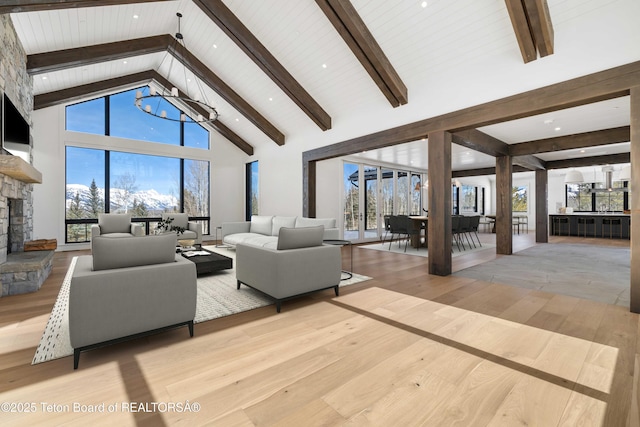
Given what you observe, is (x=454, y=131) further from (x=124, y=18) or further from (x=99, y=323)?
(x=124, y=18)

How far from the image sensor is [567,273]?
462cm

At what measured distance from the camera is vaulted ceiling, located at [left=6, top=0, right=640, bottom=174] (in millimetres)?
3365

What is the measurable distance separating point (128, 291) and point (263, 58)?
4924 millimetres

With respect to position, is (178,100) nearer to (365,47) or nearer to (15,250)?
(365,47)

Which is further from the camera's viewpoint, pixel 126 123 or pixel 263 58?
pixel 126 123

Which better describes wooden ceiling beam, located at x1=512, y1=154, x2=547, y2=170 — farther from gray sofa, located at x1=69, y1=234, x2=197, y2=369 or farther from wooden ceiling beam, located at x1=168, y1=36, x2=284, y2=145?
gray sofa, located at x1=69, y1=234, x2=197, y2=369

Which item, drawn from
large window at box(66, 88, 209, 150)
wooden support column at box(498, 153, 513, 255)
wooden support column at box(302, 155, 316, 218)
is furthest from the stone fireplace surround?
wooden support column at box(498, 153, 513, 255)

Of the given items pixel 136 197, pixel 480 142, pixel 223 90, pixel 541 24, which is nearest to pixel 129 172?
pixel 136 197

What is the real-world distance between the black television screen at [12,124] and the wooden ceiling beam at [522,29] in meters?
6.24

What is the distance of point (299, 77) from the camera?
5836 millimetres

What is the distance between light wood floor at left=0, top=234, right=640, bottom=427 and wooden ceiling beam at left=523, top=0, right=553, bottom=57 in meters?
3.02

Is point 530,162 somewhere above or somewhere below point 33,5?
below

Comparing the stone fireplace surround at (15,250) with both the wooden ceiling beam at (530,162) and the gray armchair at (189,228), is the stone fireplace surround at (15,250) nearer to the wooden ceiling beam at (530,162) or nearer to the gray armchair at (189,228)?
the gray armchair at (189,228)

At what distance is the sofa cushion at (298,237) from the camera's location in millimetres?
3125
